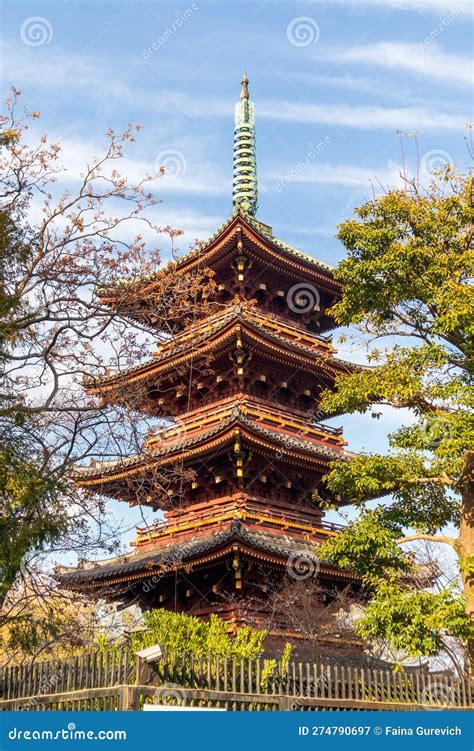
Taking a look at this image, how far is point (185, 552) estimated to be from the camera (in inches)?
797

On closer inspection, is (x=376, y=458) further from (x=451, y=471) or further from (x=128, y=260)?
(x=128, y=260)

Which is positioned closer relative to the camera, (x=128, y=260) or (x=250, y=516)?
(x=128, y=260)

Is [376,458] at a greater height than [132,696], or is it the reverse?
[376,458]

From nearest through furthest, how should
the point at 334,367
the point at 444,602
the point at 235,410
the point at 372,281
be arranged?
the point at 444,602 < the point at 372,281 < the point at 235,410 < the point at 334,367

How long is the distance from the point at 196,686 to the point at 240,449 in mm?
13108

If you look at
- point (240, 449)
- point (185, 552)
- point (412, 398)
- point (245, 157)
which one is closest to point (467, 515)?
point (412, 398)

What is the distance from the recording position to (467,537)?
13.6 m

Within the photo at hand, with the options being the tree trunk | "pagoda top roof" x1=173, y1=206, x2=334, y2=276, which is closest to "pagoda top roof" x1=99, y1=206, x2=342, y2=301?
"pagoda top roof" x1=173, y1=206, x2=334, y2=276

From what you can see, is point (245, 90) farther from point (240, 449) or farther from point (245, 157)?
point (240, 449)

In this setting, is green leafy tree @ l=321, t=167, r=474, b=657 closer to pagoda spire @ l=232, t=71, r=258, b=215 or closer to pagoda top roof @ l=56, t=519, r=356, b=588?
pagoda top roof @ l=56, t=519, r=356, b=588

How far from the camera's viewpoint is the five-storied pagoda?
68.8 ft

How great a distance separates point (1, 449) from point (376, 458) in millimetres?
6673

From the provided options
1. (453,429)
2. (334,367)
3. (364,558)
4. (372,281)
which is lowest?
(364,558)

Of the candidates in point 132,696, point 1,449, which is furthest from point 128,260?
point 132,696
